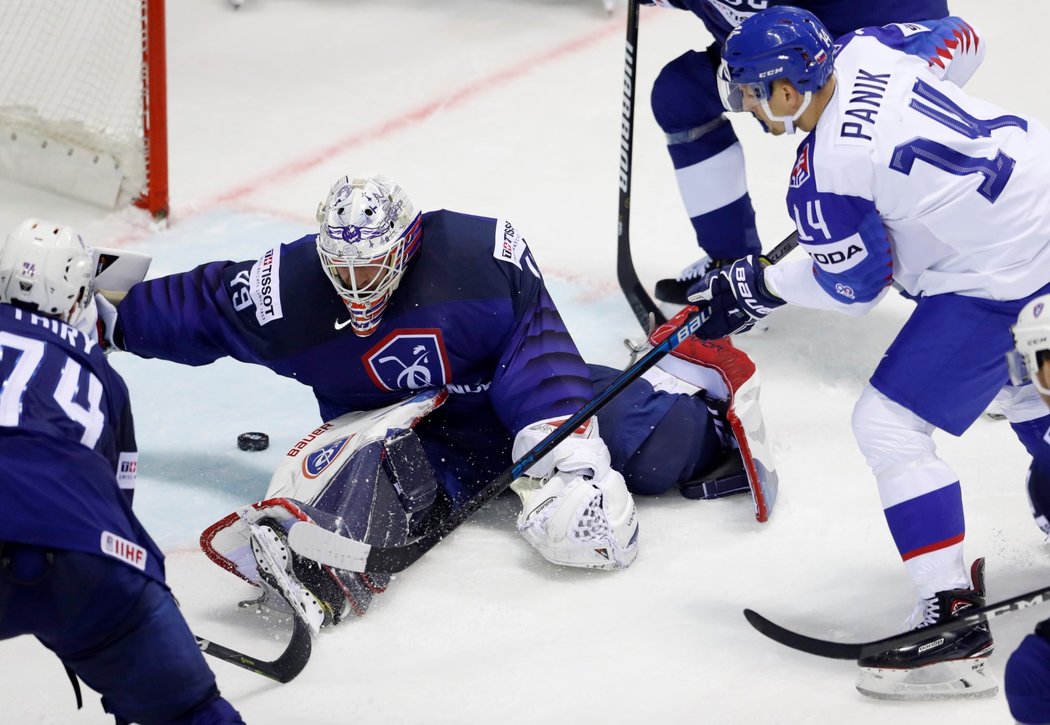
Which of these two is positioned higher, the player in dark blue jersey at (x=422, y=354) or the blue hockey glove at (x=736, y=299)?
the blue hockey glove at (x=736, y=299)

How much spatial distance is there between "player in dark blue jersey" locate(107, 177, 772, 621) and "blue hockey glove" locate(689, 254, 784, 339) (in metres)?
0.33

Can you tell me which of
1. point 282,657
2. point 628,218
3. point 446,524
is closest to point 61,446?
point 282,657

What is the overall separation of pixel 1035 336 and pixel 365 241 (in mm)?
1452

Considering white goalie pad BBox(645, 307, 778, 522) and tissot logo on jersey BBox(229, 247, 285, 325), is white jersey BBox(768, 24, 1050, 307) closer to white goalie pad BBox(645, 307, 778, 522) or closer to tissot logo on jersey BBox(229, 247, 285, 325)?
white goalie pad BBox(645, 307, 778, 522)

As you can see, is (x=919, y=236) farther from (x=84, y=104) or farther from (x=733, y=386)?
(x=84, y=104)

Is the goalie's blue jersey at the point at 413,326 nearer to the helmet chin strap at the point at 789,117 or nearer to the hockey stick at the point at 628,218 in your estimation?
the helmet chin strap at the point at 789,117

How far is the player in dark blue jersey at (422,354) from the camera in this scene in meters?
3.23

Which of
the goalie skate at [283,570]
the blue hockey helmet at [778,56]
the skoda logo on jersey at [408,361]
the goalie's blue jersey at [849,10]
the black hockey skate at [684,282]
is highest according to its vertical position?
the blue hockey helmet at [778,56]

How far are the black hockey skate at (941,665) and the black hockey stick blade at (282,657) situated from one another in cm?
108

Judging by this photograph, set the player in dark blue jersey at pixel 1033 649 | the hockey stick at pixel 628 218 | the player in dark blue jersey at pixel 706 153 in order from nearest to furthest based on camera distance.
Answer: the player in dark blue jersey at pixel 1033 649 → the player in dark blue jersey at pixel 706 153 → the hockey stick at pixel 628 218

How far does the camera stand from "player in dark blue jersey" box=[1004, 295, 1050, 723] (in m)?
2.11

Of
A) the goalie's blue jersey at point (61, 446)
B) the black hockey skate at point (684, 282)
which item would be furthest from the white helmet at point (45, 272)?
the black hockey skate at point (684, 282)

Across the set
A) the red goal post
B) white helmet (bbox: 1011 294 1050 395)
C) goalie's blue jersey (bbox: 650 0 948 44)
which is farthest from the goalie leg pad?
the red goal post

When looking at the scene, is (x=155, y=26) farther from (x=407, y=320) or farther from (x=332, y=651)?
(x=332, y=651)
